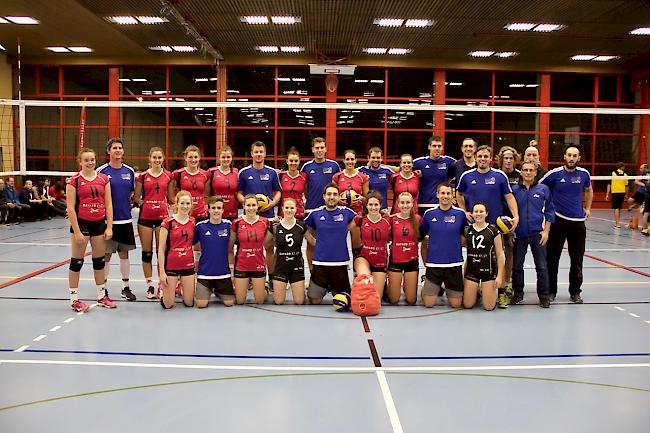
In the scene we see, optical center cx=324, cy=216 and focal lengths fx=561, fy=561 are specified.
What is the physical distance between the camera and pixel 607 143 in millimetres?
19969

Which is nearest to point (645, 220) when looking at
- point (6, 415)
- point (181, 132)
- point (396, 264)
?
point (396, 264)

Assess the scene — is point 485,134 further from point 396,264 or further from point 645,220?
point 396,264

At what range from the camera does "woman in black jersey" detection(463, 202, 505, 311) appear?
5.73 meters

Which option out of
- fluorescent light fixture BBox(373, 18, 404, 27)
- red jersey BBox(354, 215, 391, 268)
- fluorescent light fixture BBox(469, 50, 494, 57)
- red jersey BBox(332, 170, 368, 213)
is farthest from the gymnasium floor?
fluorescent light fixture BBox(469, 50, 494, 57)

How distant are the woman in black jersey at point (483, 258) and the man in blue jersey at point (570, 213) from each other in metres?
0.84

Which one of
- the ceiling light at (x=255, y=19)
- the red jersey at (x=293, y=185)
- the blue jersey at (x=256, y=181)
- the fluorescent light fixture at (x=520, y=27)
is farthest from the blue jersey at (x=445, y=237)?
the fluorescent light fixture at (x=520, y=27)

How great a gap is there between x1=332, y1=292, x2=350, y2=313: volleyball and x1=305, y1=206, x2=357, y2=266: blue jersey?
1.15ft

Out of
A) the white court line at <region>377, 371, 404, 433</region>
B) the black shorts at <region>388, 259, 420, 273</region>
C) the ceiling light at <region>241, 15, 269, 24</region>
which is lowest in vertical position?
the white court line at <region>377, 371, 404, 433</region>

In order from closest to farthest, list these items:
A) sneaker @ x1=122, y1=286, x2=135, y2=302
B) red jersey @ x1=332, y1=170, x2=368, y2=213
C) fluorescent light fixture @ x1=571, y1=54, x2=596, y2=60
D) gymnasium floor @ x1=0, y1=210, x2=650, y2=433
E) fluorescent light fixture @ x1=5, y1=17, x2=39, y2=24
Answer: gymnasium floor @ x1=0, y1=210, x2=650, y2=433, sneaker @ x1=122, y1=286, x2=135, y2=302, red jersey @ x1=332, y1=170, x2=368, y2=213, fluorescent light fixture @ x1=5, y1=17, x2=39, y2=24, fluorescent light fixture @ x1=571, y1=54, x2=596, y2=60

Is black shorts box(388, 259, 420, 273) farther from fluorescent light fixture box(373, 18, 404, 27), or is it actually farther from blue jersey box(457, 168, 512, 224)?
fluorescent light fixture box(373, 18, 404, 27)

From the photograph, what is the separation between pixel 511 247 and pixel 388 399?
132 inches

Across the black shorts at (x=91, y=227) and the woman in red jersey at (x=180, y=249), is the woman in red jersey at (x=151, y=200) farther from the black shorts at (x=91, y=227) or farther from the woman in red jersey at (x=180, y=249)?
the black shorts at (x=91, y=227)

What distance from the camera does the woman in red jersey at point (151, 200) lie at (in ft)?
20.2

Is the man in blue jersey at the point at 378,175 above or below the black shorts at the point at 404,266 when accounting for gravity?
above
